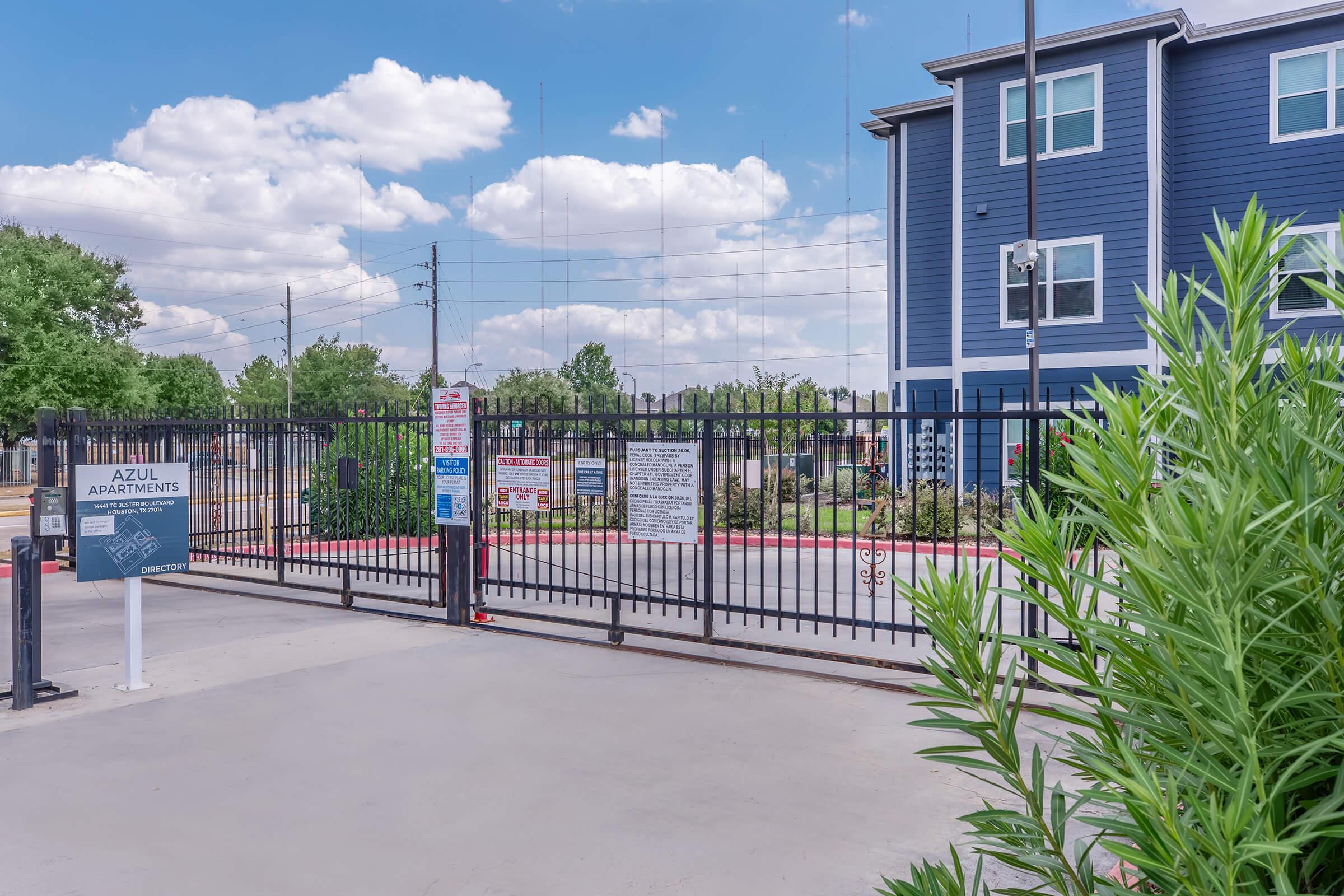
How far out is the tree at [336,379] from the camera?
231 ft

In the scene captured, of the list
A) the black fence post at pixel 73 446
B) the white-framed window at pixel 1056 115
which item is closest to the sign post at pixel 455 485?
the black fence post at pixel 73 446

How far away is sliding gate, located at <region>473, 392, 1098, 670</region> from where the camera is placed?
7.90m

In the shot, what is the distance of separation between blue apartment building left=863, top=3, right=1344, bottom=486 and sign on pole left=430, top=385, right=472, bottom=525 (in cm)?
902

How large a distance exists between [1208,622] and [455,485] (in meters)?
9.07

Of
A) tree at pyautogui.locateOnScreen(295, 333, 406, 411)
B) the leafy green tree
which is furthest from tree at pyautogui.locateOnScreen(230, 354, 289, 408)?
the leafy green tree

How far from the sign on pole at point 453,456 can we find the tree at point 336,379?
58955 millimetres

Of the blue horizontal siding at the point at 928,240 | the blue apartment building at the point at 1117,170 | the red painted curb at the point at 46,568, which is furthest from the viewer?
the blue horizontal siding at the point at 928,240

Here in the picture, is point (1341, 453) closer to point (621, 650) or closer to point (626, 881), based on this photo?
point (626, 881)

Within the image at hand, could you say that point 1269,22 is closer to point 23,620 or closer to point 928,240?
point 928,240

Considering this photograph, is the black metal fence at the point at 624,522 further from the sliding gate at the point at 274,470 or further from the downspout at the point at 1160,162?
the downspout at the point at 1160,162

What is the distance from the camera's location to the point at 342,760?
589 cm

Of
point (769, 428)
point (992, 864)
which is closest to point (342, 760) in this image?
point (992, 864)

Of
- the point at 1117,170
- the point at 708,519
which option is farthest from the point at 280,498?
the point at 1117,170

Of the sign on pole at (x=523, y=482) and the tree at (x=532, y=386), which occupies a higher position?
the tree at (x=532, y=386)
